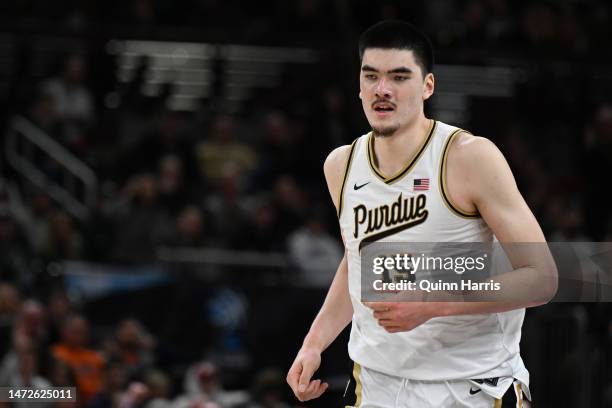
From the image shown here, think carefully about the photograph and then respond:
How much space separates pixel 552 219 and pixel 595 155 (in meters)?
1.68

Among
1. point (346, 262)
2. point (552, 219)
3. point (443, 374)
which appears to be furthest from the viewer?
point (552, 219)

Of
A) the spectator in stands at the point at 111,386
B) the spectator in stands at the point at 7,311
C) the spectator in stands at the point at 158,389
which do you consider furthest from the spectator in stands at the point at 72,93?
the spectator in stands at the point at 158,389

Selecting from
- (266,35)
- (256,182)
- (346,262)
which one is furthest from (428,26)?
(346,262)

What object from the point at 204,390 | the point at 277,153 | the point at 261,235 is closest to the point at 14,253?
the point at 261,235

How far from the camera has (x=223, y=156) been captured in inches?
545

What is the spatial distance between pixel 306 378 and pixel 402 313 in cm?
87

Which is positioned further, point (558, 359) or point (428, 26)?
point (428, 26)

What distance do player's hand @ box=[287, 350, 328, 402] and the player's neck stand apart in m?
0.85

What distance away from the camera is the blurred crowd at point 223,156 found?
10242 millimetres

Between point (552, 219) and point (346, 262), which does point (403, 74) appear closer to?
point (346, 262)

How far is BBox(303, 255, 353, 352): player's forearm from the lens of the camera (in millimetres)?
5039

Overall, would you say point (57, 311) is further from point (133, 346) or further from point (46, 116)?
point (46, 116)

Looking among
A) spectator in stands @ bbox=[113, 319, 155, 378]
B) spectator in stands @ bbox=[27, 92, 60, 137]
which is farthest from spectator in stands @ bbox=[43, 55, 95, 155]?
spectator in stands @ bbox=[113, 319, 155, 378]

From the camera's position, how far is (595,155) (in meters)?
13.8
